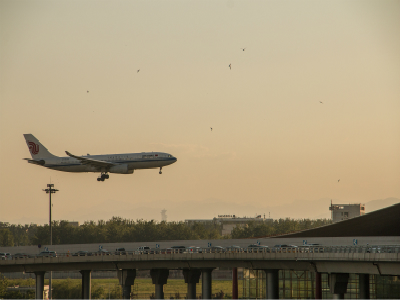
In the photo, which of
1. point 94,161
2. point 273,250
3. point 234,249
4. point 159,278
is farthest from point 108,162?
point 273,250

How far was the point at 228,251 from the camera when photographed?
90.9m

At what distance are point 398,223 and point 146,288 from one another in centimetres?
8833

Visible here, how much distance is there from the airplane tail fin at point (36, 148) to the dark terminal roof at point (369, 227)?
2306 inches

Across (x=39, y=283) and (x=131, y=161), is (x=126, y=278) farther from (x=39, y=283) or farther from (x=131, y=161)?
(x=131, y=161)

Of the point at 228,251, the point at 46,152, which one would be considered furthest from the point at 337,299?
the point at 46,152

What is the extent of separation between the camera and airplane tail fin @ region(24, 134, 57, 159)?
13775 cm

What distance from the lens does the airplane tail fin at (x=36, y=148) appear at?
5423 inches

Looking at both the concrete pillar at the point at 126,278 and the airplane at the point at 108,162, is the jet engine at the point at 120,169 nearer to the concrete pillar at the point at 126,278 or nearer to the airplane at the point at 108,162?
the airplane at the point at 108,162

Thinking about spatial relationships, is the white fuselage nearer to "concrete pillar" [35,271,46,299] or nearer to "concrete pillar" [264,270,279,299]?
"concrete pillar" [35,271,46,299]

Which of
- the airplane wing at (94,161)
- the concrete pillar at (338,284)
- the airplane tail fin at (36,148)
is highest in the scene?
the airplane tail fin at (36,148)

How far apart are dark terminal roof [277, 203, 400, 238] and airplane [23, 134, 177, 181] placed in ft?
92.5

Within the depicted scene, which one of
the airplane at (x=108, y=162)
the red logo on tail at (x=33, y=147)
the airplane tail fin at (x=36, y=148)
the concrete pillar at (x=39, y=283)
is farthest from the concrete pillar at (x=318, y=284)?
the red logo on tail at (x=33, y=147)

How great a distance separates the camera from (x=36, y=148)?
457ft

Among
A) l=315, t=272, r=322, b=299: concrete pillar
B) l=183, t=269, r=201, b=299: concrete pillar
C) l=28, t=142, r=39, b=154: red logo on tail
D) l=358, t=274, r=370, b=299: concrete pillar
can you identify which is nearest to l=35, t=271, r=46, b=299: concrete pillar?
l=183, t=269, r=201, b=299: concrete pillar
